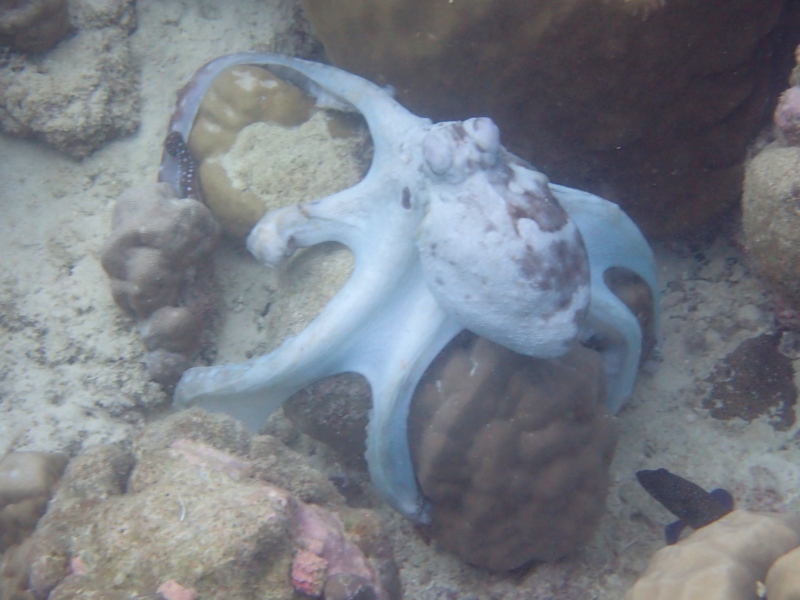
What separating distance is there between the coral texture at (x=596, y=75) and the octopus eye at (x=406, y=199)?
1.01 m

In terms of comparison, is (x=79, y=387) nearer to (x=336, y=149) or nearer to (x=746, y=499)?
(x=336, y=149)

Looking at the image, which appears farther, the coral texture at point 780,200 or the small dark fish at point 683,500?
the small dark fish at point 683,500

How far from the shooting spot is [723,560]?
2545mm

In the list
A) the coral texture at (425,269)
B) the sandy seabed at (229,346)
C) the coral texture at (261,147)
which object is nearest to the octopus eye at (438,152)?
the coral texture at (425,269)

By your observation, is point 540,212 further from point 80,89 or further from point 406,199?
point 80,89

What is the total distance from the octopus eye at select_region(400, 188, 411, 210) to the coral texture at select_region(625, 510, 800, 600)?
2.14m

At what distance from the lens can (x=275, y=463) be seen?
9.27 feet

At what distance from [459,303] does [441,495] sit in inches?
47.0

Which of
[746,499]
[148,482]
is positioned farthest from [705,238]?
[148,482]

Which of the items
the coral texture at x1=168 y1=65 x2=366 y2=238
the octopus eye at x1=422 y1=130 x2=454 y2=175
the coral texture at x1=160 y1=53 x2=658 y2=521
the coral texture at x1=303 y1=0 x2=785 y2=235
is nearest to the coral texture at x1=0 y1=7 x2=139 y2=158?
the coral texture at x1=168 y1=65 x2=366 y2=238

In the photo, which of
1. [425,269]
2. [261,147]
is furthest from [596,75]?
[261,147]

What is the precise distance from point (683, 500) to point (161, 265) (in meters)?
3.43

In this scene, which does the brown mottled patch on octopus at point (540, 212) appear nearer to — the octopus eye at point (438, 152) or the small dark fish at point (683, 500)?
the octopus eye at point (438, 152)

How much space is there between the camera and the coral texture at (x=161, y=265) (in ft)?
11.7
